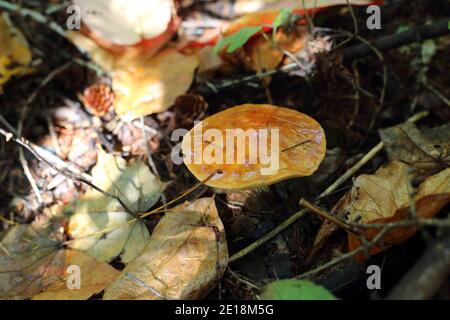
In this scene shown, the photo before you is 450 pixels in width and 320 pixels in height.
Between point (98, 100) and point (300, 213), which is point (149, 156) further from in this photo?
point (300, 213)

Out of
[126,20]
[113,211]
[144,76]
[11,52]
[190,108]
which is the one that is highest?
[126,20]

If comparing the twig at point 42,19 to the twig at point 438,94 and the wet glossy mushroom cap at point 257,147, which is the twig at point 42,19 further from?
the twig at point 438,94

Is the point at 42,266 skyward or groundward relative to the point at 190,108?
groundward

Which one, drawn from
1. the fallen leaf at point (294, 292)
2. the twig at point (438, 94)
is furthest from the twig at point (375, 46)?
the fallen leaf at point (294, 292)

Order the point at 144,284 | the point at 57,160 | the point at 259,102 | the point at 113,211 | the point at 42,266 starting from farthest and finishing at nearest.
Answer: the point at 259,102 < the point at 57,160 < the point at 113,211 < the point at 42,266 < the point at 144,284

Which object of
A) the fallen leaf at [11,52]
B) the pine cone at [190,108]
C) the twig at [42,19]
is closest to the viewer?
the pine cone at [190,108]

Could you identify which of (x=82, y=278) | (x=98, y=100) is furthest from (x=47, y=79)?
(x=82, y=278)

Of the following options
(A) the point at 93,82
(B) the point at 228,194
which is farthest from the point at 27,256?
(A) the point at 93,82
